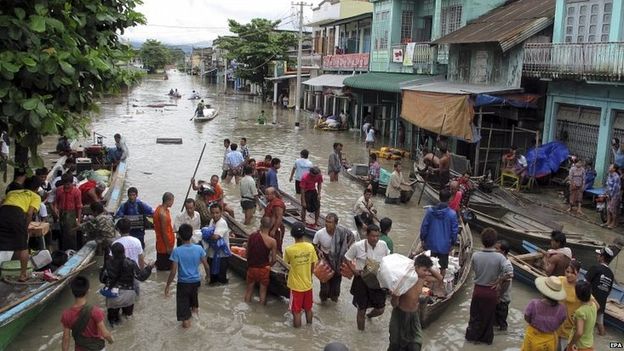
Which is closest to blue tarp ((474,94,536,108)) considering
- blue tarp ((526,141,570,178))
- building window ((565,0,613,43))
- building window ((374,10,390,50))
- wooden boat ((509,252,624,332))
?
blue tarp ((526,141,570,178))

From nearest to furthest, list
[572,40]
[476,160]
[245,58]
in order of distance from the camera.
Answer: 1. [572,40]
2. [476,160]
3. [245,58]

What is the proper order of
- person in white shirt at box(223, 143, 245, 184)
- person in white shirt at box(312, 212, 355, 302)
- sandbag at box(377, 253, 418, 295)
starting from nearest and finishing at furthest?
sandbag at box(377, 253, 418, 295)
person in white shirt at box(312, 212, 355, 302)
person in white shirt at box(223, 143, 245, 184)

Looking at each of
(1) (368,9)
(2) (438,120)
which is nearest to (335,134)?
(1) (368,9)

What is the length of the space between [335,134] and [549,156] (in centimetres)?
1813

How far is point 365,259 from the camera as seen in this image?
787cm

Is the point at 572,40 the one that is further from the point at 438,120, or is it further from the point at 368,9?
the point at 368,9

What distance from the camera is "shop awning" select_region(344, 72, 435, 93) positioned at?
85.7ft

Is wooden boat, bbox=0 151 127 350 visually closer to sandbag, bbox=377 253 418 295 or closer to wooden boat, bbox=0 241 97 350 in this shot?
wooden boat, bbox=0 241 97 350

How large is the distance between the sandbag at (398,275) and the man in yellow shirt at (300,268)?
1.71m

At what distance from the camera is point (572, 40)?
58.3 ft

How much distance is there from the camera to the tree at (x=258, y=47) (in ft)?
189

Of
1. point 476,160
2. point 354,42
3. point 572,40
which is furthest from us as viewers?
point 354,42

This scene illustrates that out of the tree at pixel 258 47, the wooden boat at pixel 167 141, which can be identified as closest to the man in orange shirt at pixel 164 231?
the wooden boat at pixel 167 141

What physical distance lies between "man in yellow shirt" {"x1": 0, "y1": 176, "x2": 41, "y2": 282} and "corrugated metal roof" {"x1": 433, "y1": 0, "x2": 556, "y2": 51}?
587 inches
